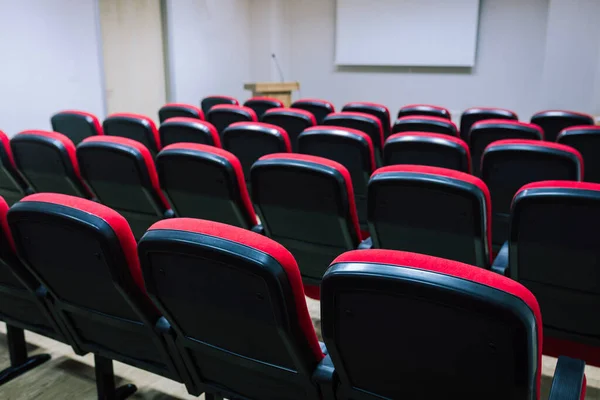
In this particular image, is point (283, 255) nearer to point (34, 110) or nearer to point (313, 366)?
point (313, 366)

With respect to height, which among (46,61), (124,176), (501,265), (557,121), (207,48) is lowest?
(501,265)

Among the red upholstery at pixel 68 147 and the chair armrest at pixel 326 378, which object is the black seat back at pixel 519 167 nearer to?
the chair armrest at pixel 326 378

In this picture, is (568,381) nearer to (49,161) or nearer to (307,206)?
(307,206)

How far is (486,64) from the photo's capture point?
895cm

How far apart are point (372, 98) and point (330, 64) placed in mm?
1105

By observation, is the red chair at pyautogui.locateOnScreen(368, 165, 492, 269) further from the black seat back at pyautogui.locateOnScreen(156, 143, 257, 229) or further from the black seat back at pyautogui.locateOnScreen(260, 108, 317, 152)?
the black seat back at pyautogui.locateOnScreen(260, 108, 317, 152)

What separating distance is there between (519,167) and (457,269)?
1.80 metres

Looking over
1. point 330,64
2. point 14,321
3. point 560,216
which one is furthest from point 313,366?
point 330,64

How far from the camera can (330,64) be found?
405 inches

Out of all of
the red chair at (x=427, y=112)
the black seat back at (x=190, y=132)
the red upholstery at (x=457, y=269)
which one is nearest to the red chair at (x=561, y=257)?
the red upholstery at (x=457, y=269)

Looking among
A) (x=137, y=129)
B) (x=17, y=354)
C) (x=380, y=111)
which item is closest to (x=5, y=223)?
(x=17, y=354)

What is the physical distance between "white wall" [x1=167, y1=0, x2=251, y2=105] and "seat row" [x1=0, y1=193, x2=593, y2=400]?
23.0ft

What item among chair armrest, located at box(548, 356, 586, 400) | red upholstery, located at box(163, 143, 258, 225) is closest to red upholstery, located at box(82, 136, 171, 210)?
red upholstery, located at box(163, 143, 258, 225)

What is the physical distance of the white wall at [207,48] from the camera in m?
8.40
